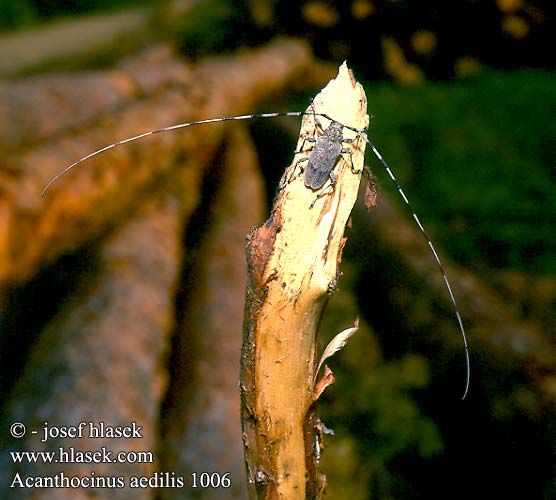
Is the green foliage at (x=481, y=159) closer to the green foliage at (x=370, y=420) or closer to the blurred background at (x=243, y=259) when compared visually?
the blurred background at (x=243, y=259)

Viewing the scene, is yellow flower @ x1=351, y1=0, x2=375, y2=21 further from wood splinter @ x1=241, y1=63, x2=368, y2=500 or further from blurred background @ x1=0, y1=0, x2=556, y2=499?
wood splinter @ x1=241, y1=63, x2=368, y2=500

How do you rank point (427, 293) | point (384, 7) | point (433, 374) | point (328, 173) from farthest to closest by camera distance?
point (384, 7) < point (427, 293) < point (433, 374) < point (328, 173)

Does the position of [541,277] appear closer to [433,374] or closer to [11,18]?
[433,374]

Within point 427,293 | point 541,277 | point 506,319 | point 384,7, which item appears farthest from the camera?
point 384,7

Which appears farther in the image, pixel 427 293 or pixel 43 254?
pixel 427 293

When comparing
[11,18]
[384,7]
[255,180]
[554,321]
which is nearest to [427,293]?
[554,321]

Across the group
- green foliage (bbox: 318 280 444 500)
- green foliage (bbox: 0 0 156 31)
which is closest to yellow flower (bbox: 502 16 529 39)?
green foliage (bbox: 318 280 444 500)

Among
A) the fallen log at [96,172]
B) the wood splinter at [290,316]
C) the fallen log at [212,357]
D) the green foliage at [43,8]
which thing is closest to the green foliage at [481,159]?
the fallen log at [212,357]
